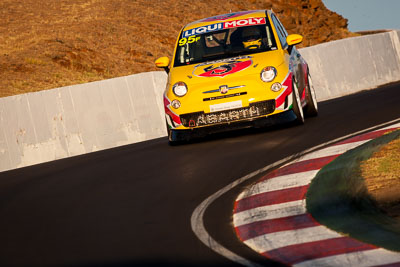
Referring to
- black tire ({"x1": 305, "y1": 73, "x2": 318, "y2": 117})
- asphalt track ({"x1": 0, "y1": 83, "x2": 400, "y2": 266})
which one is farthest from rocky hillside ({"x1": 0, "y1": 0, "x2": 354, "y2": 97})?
asphalt track ({"x1": 0, "y1": 83, "x2": 400, "y2": 266})

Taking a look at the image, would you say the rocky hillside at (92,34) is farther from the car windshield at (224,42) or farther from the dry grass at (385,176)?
the dry grass at (385,176)

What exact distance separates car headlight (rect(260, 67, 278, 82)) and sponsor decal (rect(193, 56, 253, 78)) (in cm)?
27

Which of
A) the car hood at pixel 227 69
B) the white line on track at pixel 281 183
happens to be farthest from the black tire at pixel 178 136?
the white line on track at pixel 281 183

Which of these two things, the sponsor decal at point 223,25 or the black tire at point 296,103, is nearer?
the black tire at point 296,103

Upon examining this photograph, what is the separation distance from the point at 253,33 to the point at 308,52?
8.21 meters

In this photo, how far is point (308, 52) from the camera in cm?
2002

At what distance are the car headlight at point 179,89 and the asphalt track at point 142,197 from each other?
747mm

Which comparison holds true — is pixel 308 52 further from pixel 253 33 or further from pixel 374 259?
pixel 374 259

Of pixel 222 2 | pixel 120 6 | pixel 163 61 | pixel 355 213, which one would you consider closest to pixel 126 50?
pixel 120 6

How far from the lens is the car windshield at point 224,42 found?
11.8 meters

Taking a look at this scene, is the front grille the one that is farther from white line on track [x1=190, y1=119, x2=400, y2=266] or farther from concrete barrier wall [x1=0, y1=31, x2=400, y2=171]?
concrete barrier wall [x1=0, y1=31, x2=400, y2=171]

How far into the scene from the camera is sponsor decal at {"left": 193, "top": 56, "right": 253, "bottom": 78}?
11.2 m

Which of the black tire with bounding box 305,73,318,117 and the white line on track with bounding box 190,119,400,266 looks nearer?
the white line on track with bounding box 190,119,400,266

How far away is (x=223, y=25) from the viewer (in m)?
12.3
